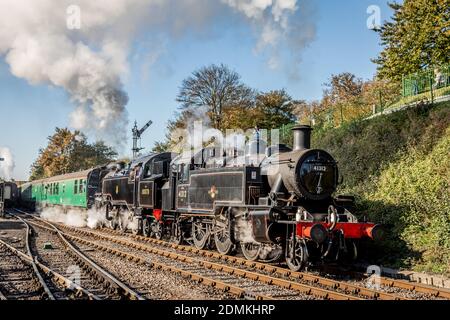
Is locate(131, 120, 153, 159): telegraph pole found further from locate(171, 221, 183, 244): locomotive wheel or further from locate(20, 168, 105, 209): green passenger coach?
locate(171, 221, 183, 244): locomotive wheel

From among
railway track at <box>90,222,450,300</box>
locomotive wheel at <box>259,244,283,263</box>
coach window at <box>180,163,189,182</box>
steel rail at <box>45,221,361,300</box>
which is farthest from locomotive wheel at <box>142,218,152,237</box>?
locomotive wheel at <box>259,244,283,263</box>

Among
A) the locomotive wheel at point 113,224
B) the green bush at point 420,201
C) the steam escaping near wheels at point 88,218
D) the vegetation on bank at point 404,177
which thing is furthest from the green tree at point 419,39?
the locomotive wheel at point 113,224

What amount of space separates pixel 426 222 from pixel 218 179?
520 centimetres

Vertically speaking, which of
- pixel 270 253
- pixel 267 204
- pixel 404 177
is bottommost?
pixel 270 253

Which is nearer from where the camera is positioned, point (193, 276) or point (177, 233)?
point (193, 276)

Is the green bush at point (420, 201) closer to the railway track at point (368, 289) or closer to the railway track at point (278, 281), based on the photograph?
the railway track at point (368, 289)

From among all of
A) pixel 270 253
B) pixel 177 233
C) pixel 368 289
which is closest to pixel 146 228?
pixel 177 233

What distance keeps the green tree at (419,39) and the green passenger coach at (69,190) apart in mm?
14879

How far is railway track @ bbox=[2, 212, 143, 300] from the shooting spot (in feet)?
27.6

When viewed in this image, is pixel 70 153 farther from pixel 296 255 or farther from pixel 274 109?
pixel 296 255

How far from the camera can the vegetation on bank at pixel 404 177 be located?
452 inches

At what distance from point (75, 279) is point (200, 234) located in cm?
543

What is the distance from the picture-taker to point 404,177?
14500 millimetres

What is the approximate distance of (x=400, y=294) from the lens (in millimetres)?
8641
